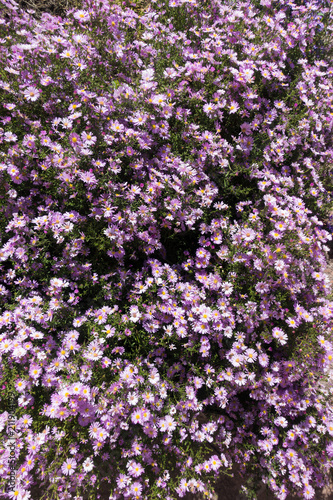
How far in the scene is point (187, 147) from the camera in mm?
3322

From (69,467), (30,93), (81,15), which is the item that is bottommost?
(69,467)

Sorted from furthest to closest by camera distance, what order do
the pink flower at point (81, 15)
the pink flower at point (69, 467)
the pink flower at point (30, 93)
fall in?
the pink flower at point (81, 15), the pink flower at point (30, 93), the pink flower at point (69, 467)

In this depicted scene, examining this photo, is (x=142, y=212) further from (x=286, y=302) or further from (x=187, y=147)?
(x=286, y=302)

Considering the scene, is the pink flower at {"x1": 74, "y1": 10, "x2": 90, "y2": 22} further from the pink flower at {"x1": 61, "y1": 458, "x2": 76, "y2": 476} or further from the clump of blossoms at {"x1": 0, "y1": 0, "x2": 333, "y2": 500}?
the pink flower at {"x1": 61, "y1": 458, "x2": 76, "y2": 476}

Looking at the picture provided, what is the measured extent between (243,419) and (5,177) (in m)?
3.25

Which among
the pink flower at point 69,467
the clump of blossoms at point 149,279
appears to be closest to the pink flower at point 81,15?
the clump of blossoms at point 149,279

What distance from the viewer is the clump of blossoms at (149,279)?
268 cm

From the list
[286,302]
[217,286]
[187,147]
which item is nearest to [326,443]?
[286,302]

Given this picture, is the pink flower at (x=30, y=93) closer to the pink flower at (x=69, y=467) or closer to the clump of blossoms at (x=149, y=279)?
the clump of blossoms at (x=149, y=279)

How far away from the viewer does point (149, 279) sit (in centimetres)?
298

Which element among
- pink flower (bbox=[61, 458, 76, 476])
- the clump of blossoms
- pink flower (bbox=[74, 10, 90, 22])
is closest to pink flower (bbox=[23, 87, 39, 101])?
the clump of blossoms

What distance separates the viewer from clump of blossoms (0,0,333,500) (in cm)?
268

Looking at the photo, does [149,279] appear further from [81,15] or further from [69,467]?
[81,15]

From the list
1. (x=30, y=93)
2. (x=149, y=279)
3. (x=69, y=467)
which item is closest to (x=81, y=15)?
(x=30, y=93)
